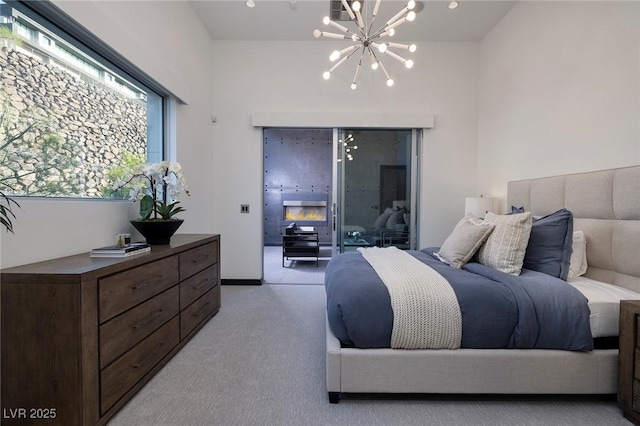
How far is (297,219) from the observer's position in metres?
7.80

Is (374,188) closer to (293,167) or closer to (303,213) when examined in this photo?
(303,213)

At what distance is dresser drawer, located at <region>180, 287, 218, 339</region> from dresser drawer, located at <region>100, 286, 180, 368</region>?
166 millimetres

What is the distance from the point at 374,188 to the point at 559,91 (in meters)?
2.15

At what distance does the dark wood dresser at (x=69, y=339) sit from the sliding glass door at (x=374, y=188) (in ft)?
9.15

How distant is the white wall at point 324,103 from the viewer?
3.80 metres

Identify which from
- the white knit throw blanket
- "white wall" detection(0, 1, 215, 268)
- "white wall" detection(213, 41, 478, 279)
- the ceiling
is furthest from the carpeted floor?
the ceiling

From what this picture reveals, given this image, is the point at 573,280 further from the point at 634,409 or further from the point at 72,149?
the point at 72,149

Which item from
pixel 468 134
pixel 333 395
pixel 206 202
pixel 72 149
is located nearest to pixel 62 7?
pixel 72 149

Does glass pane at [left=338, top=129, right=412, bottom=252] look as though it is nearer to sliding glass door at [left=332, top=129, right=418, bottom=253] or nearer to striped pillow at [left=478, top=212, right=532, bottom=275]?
sliding glass door at [left=332, top=129, right=418, bottom=253]

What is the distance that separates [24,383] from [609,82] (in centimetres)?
383

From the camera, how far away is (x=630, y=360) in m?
1.38

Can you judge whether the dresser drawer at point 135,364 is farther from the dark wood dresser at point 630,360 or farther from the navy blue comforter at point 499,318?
the dark wood dresser at point 630,360

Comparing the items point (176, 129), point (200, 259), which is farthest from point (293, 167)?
point (200, 259)

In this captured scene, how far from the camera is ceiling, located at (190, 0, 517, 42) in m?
3.09
